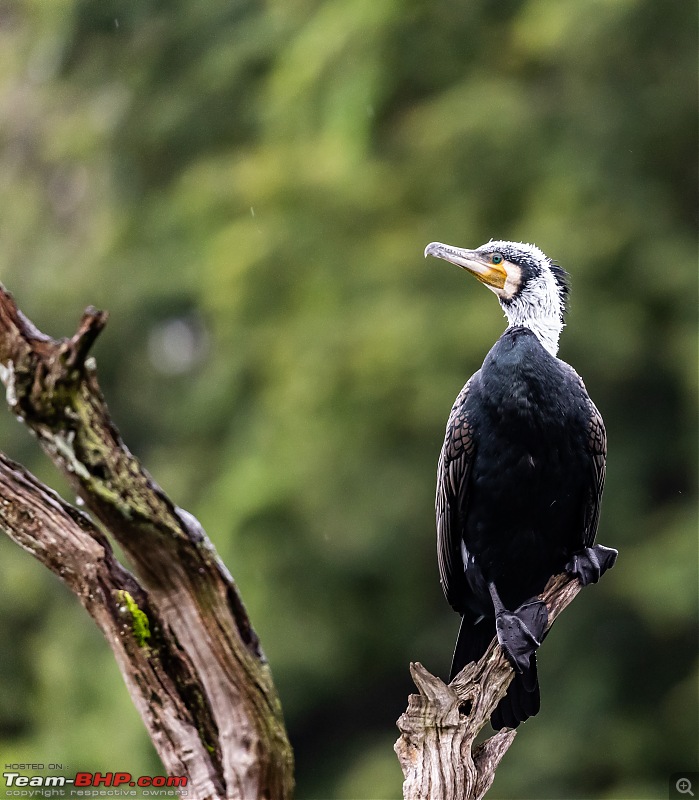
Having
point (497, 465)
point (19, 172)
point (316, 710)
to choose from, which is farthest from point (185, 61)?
point (497, 465)

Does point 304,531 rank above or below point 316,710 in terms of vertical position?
above

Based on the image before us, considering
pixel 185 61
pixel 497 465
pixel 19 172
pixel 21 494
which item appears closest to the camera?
pixel 21 494

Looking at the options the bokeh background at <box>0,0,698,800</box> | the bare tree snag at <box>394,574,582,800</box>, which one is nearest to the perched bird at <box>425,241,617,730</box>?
the bare tree snag at <box>394,574,582,800</box>

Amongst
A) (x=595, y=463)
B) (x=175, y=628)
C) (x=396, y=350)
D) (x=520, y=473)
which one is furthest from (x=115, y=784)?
(x=396, y=350)

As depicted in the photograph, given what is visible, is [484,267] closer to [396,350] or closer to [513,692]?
[513,692]

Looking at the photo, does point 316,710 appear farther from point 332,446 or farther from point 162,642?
point 162,642

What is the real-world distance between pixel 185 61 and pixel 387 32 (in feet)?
7.81

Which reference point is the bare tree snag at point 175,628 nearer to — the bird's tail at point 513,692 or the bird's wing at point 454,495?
the bird's tail at point 513,692

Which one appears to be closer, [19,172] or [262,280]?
[262,280]

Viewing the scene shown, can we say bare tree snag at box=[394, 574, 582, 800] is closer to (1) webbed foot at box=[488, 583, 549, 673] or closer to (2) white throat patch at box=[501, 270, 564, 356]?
(1) webbed foot at box=[488, 583, 549, 673]

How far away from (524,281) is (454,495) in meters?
0.73

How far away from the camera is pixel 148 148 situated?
37.3 feet

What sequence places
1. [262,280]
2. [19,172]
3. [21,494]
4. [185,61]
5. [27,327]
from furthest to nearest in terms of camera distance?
[19,172] → [185,61] → [262,280] → [21,494] → [27,327]

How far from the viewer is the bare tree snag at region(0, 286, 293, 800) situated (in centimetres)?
315
